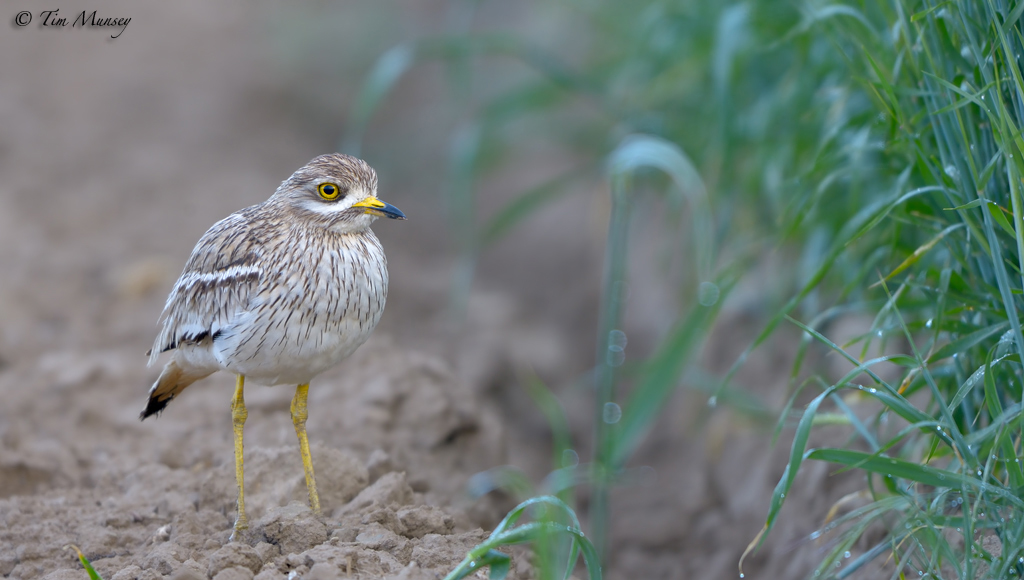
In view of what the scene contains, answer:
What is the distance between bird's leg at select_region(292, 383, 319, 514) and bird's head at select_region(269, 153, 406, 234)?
19.6 inches

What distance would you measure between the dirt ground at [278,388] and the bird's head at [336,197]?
0.77 metres

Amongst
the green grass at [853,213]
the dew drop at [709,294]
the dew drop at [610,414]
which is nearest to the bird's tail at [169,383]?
the green grass at [853,213]

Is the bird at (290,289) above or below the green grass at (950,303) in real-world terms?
above

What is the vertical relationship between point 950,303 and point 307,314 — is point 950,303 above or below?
below

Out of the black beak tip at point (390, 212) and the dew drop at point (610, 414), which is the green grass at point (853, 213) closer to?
the dew drop at point (610, 414)

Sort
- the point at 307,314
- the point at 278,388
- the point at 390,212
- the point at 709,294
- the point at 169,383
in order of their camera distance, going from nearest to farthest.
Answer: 1. the point at 307,314
2. the point at 390,212
3. the point at 169,383
4. the point at 709,294
5. the point at 278,388

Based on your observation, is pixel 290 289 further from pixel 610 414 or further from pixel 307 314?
pixel 610 414

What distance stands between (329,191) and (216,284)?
0.40 metres

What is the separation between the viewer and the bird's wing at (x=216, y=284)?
7.38 ft

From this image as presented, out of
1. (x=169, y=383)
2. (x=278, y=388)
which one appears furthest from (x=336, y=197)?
(x=278, y=388)

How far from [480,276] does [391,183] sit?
1154mm

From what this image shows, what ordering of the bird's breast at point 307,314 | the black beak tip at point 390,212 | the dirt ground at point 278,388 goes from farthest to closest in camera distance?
the dirt ground at point 278,388, the black beak tip at point 390,212, the bird's breast at point 307,314

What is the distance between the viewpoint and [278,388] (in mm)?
3596

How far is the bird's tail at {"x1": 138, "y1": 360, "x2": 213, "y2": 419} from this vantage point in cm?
252
